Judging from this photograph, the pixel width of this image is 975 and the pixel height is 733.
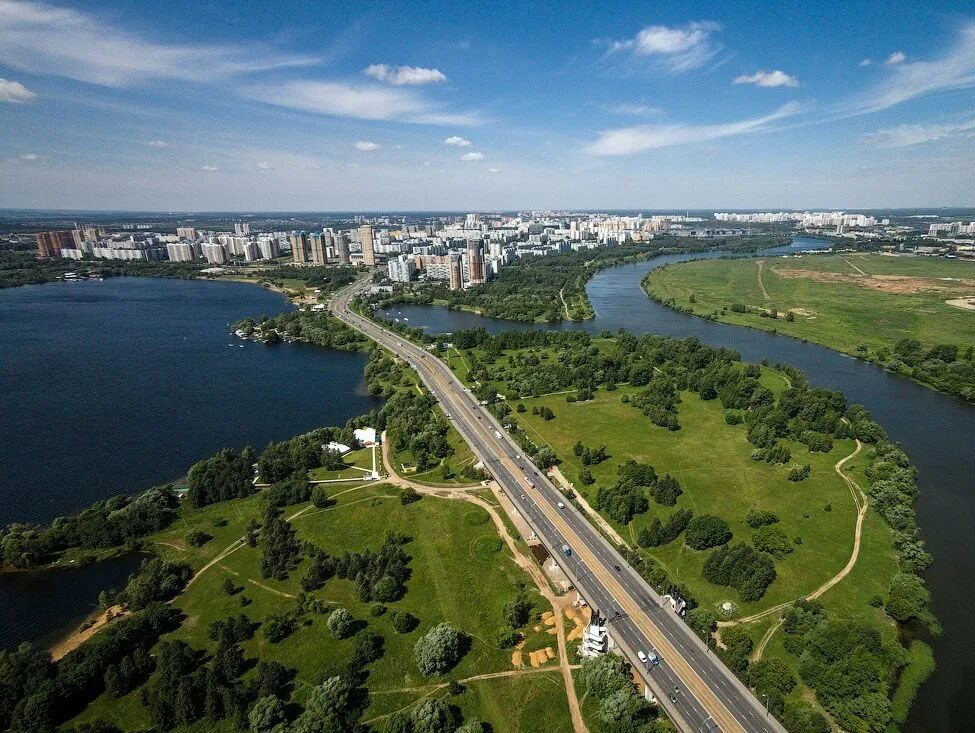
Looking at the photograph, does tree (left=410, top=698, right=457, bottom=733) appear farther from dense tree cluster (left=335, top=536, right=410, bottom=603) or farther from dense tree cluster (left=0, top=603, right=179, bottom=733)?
dense tree cluster (left=0, top=603, right=179, bottom=733)

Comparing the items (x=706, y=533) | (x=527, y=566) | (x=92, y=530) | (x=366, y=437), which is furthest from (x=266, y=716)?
(x=366, y=437)

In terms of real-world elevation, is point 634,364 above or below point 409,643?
above

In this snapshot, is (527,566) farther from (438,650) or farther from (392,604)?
(438,650)

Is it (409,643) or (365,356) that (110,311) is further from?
(409,643)

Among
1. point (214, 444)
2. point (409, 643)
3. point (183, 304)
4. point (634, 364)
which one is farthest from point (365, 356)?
point (183, 304)

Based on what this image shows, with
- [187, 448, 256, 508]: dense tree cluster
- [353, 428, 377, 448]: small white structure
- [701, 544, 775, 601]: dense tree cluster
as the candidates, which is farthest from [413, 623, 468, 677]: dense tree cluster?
[353, 428, 377, 448]: small white structure

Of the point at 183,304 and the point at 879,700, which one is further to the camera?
the point at 183,304
